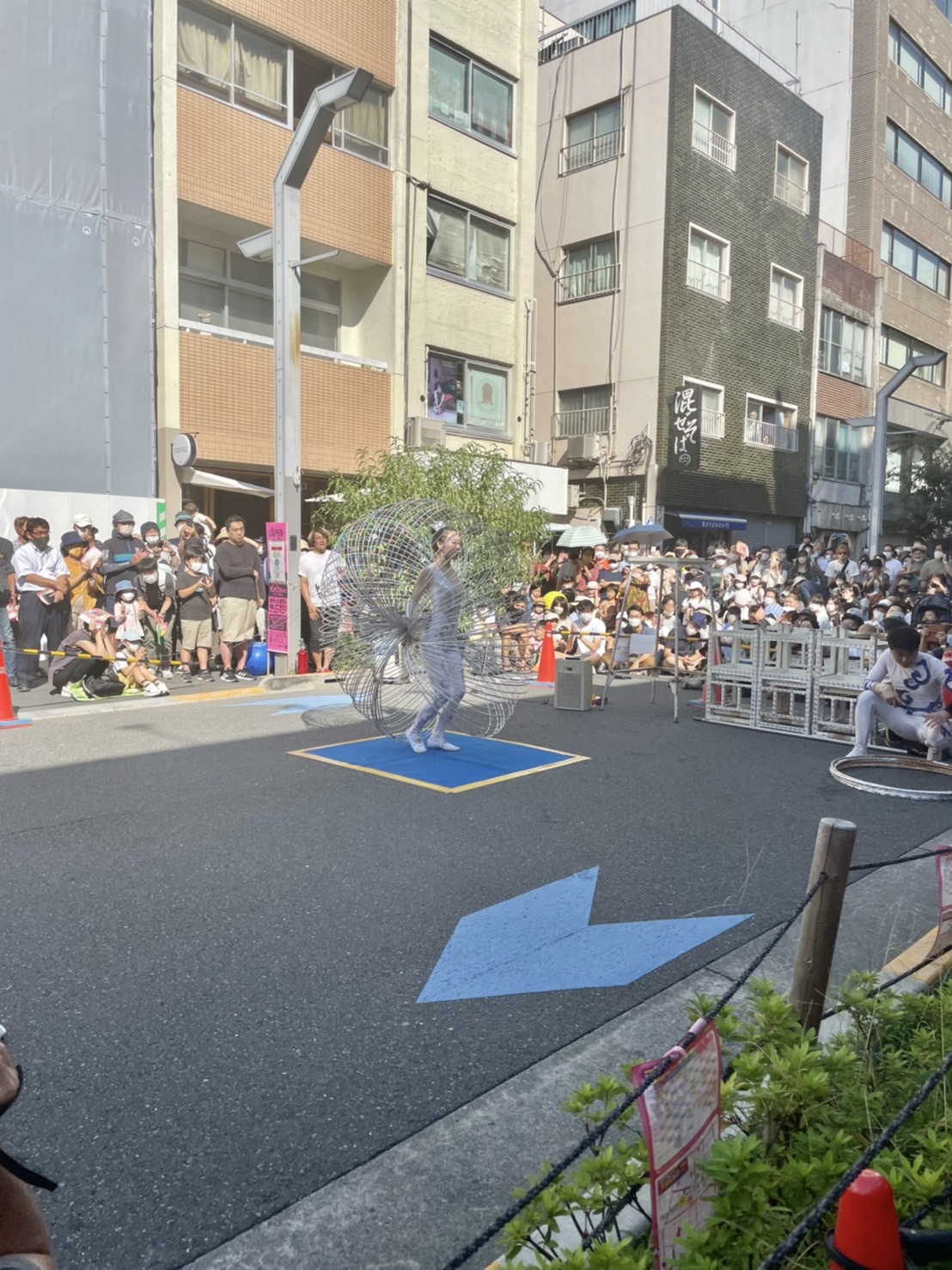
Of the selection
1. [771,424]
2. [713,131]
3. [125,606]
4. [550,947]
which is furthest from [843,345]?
[550,947]

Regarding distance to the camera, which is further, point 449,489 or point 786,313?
point 786,313

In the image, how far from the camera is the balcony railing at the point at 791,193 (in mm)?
28219

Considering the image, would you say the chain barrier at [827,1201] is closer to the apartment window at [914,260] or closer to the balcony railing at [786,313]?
the balcony railing at [786,313]

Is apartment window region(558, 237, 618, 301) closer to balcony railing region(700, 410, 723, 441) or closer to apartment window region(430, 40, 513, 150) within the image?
balcony railing region(700, 410, 723, 441)

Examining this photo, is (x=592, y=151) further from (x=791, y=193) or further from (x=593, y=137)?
(x=791, y=193)

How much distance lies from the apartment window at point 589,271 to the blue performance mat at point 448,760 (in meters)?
19.3

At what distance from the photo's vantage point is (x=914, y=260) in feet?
118

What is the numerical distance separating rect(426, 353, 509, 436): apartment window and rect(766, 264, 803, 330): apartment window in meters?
10.8

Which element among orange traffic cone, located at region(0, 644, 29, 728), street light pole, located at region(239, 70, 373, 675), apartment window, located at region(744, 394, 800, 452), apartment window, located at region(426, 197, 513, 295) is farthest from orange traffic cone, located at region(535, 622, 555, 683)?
apartment window, located at region(744, 394, 800, 452)

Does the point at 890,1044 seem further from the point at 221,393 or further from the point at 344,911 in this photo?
the point at 221,393

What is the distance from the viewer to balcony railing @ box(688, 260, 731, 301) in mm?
25234

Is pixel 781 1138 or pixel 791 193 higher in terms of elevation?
pixel 791 193

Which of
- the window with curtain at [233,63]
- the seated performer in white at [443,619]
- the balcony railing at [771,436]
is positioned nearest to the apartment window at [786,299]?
the balcony railing at [771,436]

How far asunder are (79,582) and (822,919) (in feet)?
37.4
